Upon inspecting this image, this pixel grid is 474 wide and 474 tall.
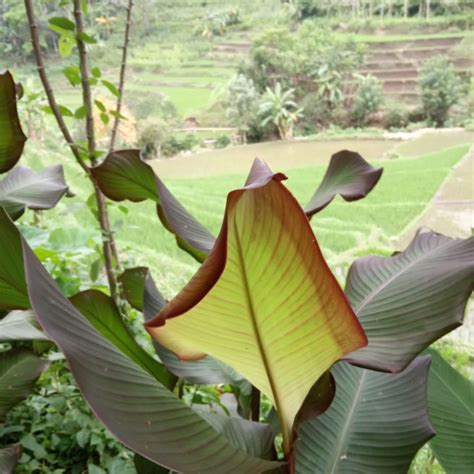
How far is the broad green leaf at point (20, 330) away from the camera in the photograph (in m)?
0.55

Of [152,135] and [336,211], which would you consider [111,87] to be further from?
[336,211]

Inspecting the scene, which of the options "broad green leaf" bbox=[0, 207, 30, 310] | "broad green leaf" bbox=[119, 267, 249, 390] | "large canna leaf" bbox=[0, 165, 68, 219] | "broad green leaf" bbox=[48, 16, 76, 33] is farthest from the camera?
"broad green leaf" bbox=[48, 16, 76, 33]

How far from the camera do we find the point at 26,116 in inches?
61.8

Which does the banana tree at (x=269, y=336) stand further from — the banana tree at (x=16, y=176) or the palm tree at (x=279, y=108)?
the palm tree at (x=279, y=108)

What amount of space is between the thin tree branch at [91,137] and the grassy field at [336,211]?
372mm

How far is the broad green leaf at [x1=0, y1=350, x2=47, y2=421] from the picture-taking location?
0.64 m

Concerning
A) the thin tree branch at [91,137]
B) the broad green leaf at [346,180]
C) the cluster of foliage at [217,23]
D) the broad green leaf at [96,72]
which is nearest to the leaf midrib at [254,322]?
the broad green leaf at [346,180]

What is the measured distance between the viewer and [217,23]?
1.53 m

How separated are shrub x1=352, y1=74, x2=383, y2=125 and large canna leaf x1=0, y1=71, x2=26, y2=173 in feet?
3.36

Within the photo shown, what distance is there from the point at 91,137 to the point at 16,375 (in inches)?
21.0

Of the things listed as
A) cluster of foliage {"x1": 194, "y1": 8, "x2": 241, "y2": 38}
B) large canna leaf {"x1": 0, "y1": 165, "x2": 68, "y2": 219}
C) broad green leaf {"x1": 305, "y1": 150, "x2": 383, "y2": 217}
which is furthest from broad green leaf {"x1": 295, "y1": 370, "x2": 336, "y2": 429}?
cluster of foliage {"x1": 194, "y1": 8, "x2": 241, "y2": 38}

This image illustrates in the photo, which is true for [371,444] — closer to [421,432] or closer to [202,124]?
[421,432]

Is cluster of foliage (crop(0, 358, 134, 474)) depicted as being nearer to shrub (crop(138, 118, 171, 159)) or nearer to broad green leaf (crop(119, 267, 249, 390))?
broad green leaf (crop(119, 267, 249, 390))

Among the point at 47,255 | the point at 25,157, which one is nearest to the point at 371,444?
the point at 47,255
